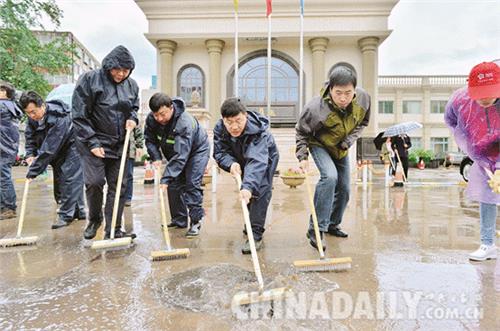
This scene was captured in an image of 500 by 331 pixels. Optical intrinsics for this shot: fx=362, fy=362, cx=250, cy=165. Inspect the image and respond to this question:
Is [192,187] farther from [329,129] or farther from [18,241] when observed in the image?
[18,241]

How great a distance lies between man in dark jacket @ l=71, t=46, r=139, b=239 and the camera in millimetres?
3297

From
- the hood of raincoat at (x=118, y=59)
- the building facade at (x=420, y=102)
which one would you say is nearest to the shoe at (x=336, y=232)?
the hood of raincoat at (x=118, y=59)

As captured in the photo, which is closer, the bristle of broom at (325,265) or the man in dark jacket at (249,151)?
the bristle of broom at (325,265)

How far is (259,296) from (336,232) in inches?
76.5

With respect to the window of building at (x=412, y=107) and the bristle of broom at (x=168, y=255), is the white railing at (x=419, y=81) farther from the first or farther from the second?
the bristle of broom at (x=168, y=255)

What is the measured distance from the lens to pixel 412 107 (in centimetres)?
3419

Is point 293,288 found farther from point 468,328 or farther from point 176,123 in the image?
point 176,123

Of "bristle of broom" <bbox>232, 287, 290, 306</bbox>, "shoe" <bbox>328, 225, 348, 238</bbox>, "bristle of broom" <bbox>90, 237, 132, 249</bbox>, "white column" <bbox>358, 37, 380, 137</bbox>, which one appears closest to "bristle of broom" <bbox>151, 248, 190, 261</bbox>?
"bristle of broom" <bbox>90, 237, 132, 249</bbox>

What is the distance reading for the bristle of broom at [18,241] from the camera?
3385 millimetres

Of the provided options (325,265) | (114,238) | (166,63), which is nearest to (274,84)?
(166,63)

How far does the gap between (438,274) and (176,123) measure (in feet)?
8.73

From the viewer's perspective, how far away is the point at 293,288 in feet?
7.47

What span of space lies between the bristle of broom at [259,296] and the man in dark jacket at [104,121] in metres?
1.96

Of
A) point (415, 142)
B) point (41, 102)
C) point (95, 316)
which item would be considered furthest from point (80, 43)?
point (95, 316)
